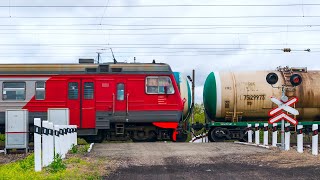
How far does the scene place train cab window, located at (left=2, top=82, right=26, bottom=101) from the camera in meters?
22.7

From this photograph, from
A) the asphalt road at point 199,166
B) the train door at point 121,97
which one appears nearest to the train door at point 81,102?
the train door at point 121,97

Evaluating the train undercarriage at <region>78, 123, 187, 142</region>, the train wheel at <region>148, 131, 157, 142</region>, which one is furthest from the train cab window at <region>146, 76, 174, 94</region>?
the train wheel at <region>148, 131, 157, 142</region>

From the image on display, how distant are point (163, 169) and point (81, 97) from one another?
12.0 metres

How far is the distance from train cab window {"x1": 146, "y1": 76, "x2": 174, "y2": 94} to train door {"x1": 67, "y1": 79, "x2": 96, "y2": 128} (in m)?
2.48

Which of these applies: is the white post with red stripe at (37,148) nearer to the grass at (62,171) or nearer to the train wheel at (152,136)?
the grass at (62,171)

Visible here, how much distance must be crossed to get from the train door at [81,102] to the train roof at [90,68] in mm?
531

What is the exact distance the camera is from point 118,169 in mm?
11672

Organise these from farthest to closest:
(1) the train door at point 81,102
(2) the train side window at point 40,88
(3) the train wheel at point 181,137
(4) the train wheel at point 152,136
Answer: (3) the train wheel at point 181,137 < (4) the train wheel at point 152,136 < (1) the train door at point 81,102 < (2) the train side window at point 40,88

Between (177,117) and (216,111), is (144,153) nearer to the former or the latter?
(177,117)

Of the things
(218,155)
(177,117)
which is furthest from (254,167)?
(177,117)

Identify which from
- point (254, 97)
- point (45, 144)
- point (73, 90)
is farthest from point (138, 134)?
point (45, 144)

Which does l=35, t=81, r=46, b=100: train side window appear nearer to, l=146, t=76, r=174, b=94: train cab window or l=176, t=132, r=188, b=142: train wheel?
l=146, t=76, r=174, b=94: train cab window

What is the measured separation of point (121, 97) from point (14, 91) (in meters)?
4.58

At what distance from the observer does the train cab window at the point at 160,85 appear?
23.4 m
